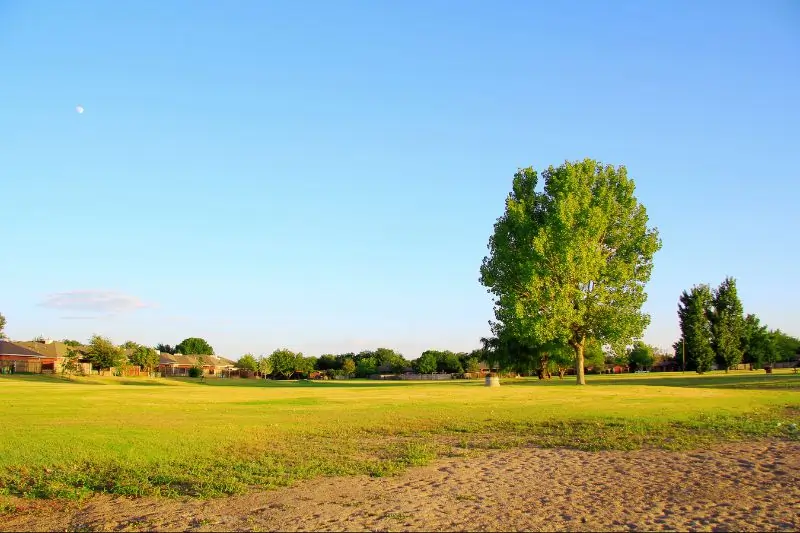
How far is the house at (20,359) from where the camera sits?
3784 inches

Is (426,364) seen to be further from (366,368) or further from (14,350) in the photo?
(14,350)

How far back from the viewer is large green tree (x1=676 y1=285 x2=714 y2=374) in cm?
9875

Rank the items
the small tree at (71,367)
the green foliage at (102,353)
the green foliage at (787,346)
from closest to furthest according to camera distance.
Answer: the small tree at (71,367)
the green foliage at (102,353)
the green foliage at (787,346)

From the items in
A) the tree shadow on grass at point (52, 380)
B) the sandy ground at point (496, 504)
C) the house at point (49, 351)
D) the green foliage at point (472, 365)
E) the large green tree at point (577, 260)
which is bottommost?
the green foliage at point (472, 365)

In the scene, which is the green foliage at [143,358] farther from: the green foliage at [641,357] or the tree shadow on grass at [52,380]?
the green foliage at [641,357]

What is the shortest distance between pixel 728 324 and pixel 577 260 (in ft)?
213

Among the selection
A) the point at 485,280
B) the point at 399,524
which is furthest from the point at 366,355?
the point at 399,524

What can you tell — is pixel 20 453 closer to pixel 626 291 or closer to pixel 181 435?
pixel 181 435

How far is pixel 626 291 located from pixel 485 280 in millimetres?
12027

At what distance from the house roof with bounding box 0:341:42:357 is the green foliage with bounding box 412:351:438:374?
89538 mm

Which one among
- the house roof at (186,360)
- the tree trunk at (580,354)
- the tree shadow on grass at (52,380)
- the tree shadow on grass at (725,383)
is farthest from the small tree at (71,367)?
the tree trunk at (580,354)

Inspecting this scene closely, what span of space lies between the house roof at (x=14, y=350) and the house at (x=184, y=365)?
1297 inches

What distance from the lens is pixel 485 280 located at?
2244 inches

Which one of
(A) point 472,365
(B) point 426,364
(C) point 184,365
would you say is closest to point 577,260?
(A) point 472,365
